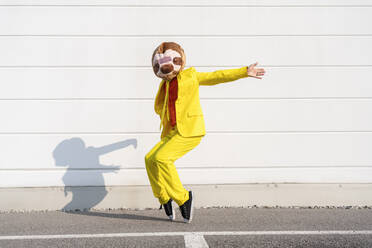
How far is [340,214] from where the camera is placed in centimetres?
391

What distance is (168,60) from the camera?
3.32 m

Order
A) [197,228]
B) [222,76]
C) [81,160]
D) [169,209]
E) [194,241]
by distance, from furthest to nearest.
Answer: [81,160] → [169,209] → [222,76] → [197,228] → [194,241]

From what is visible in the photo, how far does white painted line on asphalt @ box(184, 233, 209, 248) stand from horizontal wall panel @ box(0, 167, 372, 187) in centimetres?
142

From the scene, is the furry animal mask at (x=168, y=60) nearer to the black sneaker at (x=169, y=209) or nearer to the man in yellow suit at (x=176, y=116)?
the man in yellow suit at (x=176, y=116)

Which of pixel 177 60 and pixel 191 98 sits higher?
pixel 177 60

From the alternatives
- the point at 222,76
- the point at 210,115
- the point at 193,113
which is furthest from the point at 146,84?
the point at 222,76

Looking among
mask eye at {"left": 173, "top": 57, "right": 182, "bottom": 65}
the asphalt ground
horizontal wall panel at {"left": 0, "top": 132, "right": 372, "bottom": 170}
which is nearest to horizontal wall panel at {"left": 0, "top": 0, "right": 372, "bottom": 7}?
mask eye at {"left": 173, "top": 57, "right": 182, "bottom": 65}

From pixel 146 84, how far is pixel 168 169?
58.0 inches

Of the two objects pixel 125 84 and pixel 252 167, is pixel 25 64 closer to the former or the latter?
pixel 125 84

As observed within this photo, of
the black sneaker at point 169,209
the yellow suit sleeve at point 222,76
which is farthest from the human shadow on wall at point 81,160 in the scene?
the yellow suit sleeve at point 222,76

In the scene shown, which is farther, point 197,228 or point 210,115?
point 210,115

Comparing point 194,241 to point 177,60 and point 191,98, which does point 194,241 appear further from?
point 177,60

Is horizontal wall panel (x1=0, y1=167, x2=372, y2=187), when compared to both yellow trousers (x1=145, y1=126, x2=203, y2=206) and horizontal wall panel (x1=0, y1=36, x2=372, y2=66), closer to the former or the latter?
yellow trousers (x1=145, y1=126, x2=203, y2=206)

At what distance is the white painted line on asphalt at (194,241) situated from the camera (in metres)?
2.71
